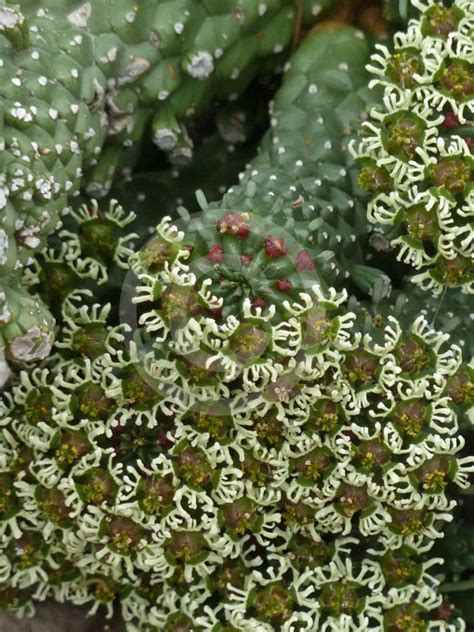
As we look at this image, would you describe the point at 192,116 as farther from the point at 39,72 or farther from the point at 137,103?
the point at 39,72

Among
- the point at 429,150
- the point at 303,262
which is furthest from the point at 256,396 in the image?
the point at 429,150

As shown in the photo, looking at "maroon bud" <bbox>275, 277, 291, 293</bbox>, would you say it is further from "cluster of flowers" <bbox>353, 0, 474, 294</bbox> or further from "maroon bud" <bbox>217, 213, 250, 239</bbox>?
"cluster of flowers" <bbox>353, 0, 474, 294</bbox>

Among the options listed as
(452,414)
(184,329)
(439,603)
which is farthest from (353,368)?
(439,603)

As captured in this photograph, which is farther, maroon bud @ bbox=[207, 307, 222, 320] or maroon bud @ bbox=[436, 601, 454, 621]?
maroon bud @ bbox=[436, 601, 454, 621]

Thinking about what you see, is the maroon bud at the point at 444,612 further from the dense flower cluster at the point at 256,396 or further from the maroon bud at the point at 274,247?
the maroon bud at the point at 274,247

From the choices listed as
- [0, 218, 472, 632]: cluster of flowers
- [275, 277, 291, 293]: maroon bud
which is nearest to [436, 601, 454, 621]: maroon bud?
[0, 218, 472, 632]: cluster of flowers

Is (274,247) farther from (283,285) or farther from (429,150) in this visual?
(429,150)
